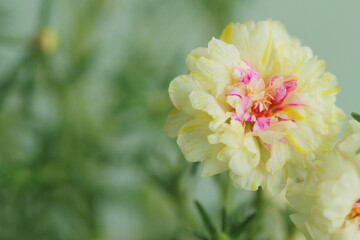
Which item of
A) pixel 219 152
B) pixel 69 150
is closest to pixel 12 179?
pixel 69 150

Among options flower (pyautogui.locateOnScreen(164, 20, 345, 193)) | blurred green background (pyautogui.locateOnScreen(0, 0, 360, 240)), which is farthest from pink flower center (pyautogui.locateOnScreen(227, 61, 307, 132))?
blurred green background (pyautogui.locateOnScreen(0, 0, 360, 240))

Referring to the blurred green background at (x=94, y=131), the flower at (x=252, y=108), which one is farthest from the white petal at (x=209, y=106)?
the blurred green background at (x=94, y=131)

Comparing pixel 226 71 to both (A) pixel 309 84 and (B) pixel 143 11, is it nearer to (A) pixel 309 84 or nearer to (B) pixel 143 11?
(A) pixel 309 84

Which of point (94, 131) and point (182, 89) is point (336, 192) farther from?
point (94, 131)

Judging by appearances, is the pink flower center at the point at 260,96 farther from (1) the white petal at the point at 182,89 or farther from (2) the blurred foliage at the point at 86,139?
(2) the blurred foliage at the point at 86,139

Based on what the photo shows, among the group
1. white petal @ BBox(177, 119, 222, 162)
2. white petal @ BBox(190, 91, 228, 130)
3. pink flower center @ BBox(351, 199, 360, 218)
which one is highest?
white petal @ BBox(190, 91, 228, 130)

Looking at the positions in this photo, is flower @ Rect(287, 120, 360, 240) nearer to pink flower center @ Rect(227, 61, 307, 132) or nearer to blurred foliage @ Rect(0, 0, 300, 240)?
pink flower center @ Rect(227, 61, 307, 132)
